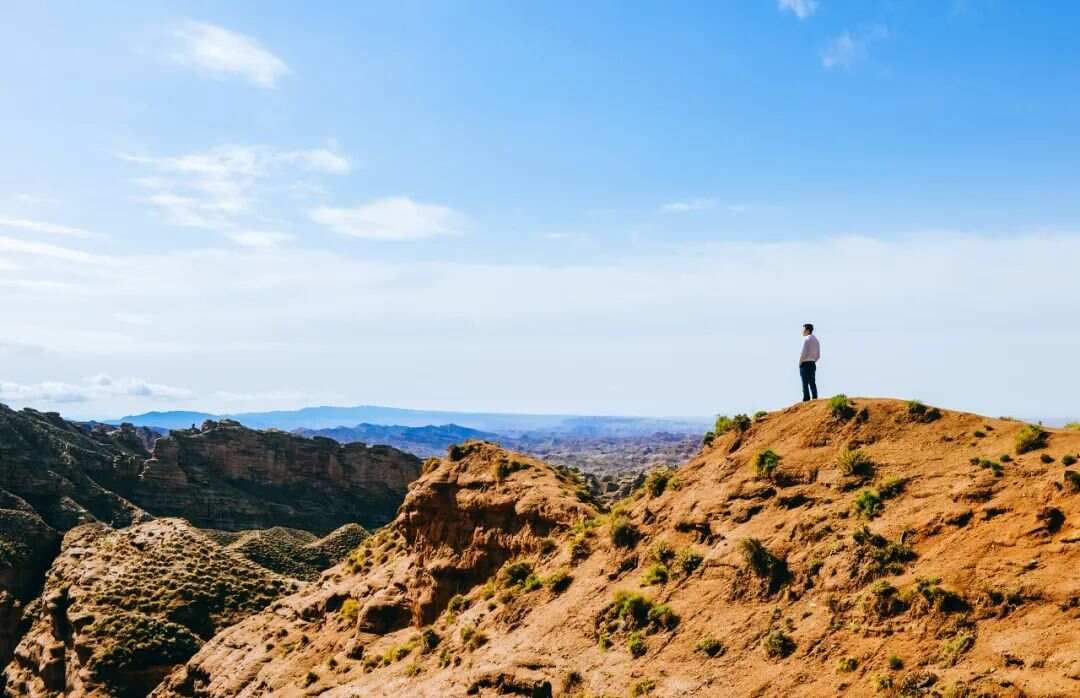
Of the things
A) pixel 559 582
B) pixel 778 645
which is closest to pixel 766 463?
pixel 778 645

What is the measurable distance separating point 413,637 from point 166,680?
24.8 metres

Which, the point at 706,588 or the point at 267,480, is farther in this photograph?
the point at 267,480

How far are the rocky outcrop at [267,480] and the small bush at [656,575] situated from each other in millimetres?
118805

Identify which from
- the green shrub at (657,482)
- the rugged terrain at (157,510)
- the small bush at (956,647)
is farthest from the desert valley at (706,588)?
the rugged terrain at (157,510)

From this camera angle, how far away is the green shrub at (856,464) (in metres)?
22.2

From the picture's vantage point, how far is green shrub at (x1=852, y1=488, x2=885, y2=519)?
2029 centimetres

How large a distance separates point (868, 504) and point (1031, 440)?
4.56 m

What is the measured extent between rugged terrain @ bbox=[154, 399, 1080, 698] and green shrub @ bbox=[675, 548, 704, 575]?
5 cm

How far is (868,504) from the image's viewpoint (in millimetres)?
20531

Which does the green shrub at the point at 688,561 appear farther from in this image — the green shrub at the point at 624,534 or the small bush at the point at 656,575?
the green shrub at the point at 624,534

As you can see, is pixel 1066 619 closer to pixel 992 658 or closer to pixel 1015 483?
pixel 992 658

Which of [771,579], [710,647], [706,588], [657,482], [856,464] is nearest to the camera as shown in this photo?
[710,647]

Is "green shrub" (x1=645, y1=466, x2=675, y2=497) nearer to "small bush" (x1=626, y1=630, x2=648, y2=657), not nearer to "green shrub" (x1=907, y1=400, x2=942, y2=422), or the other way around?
"small bush" (x1=626, y1=630, x2=648, y2=657)

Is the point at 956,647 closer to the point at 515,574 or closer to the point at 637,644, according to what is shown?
the point at 637,644
